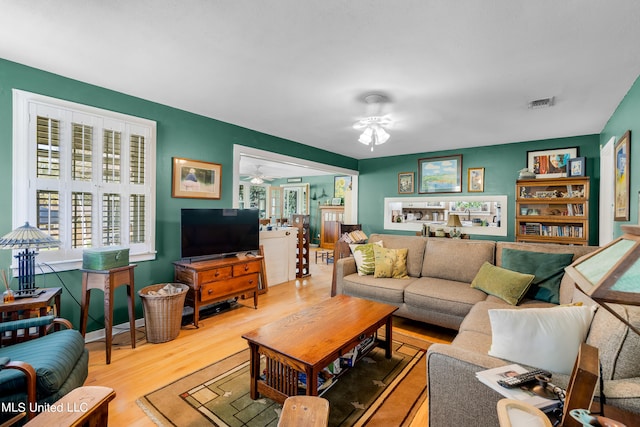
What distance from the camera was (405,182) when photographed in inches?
240

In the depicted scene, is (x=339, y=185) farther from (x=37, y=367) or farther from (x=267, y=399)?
(x=37, y=367)

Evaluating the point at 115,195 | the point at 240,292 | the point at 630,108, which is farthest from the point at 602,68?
the point at 115,195

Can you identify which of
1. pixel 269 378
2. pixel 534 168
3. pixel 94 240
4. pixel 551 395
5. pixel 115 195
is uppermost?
pixel 534 168

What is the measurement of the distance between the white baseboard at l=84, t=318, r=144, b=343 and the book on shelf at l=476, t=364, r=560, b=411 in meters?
3.07

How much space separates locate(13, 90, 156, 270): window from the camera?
2.40 metres

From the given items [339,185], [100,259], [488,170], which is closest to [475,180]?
[488,170]

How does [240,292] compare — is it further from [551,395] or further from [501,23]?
[501,23]

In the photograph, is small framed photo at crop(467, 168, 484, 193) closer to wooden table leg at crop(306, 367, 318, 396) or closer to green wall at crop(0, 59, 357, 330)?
green wall at crop(0, 59, 357, 330)

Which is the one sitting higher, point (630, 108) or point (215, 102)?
point (215, 102)

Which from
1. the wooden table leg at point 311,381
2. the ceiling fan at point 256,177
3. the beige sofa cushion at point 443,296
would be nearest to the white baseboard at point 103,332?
the wooden table leg at point 311,381

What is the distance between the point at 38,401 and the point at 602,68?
4.25m

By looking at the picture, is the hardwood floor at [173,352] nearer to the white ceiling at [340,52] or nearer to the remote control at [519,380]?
the remote control at [519,380]

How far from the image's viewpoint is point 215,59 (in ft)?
7.34

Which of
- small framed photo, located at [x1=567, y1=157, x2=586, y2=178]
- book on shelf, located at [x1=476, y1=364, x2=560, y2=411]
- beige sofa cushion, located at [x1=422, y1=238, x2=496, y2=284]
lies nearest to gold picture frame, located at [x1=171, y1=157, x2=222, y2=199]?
beige sofa cushion, located at [x1=422, y1=238, x2=496, y2=284]
